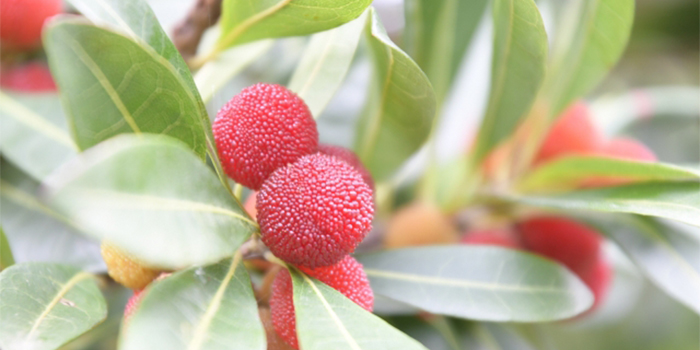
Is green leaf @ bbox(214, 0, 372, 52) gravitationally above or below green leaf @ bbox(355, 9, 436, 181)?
above

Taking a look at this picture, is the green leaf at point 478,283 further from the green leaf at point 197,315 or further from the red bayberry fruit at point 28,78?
the red bayberry fruit at point 28,78

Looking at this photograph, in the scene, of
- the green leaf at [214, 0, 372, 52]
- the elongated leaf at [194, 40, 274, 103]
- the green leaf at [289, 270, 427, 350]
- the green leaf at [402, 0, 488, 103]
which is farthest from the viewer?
the green leaf at [402, 0, 488, 103]

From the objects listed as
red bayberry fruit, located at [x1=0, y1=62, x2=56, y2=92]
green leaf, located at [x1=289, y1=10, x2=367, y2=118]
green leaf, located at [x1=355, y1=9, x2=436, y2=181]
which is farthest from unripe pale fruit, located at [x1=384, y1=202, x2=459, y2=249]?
red bayberry fruit, located at [x1=0, y1=62, x2=56, y2=92]

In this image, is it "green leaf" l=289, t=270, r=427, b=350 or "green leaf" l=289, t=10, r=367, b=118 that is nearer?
"green leaf" l=289, t=270, r=427, b=350

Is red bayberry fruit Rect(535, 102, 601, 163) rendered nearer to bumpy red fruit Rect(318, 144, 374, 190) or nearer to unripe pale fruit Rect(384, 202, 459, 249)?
unripe pale fruit Rect(384, 202, 459, 249)

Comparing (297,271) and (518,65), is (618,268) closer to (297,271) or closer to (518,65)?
(518,65)

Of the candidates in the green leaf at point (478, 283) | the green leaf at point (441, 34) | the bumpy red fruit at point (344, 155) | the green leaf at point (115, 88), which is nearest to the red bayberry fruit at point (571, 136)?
the green leaf at point (441, 34)
